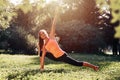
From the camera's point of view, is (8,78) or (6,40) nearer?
(8,78)

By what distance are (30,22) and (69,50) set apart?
14896mm

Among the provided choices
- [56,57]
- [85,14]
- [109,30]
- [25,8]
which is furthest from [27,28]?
[25,8]

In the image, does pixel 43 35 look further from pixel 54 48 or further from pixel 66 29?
pixel 66 29

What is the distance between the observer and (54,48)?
16.3 meters

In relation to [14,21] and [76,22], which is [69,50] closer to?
[76,22]

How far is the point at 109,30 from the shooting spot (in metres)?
74.2

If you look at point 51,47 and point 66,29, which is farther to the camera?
point 66,29

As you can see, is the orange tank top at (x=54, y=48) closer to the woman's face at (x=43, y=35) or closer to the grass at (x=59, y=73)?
the woman's face at (x=43, y=35)

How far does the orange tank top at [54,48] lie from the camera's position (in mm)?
16172

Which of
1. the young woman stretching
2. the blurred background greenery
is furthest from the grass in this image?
the blurred background greenery

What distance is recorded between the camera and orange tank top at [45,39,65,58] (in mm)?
16172

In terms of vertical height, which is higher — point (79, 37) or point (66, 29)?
point (66, 29)

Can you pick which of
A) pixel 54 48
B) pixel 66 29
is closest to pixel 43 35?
pixel 54 48

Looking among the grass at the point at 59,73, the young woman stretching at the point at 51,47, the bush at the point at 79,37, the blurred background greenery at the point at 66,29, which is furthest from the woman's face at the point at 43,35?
the bush at the point at 79,37
